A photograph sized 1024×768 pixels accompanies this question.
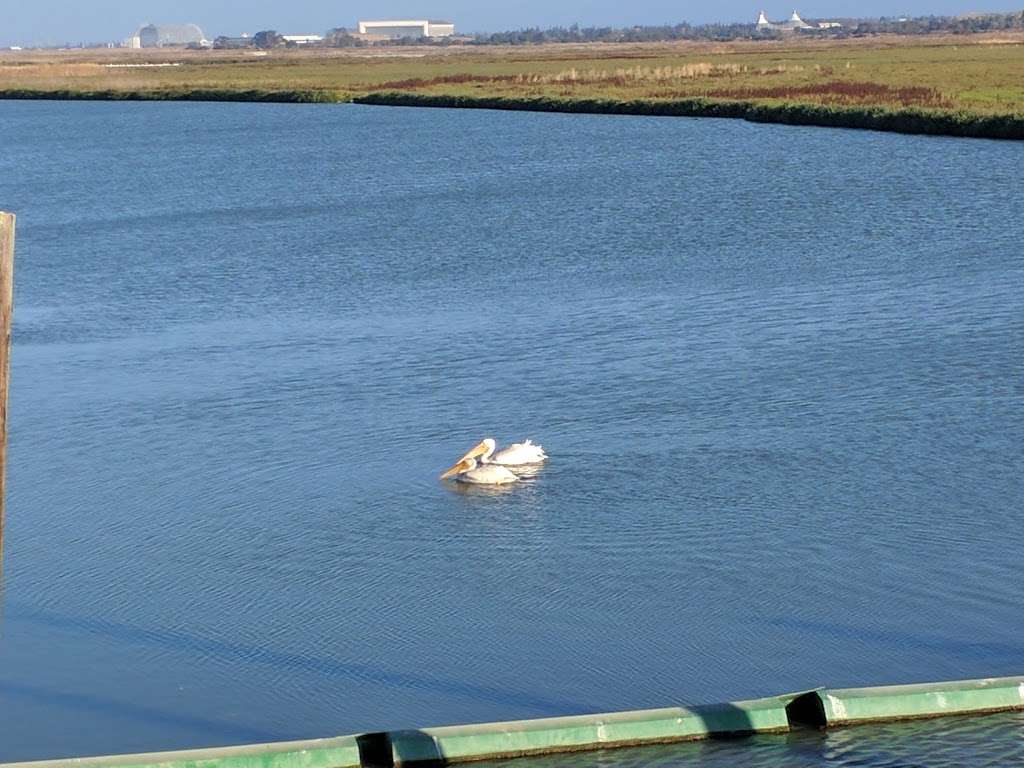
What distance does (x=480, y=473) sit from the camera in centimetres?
1150

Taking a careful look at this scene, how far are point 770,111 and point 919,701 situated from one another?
129ft

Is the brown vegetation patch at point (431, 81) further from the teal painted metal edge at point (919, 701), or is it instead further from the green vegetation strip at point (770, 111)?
the teal painted metal edge at point (919, 701)

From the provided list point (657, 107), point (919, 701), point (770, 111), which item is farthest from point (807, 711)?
point (657, 107)

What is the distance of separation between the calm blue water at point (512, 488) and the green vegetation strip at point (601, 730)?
74cm

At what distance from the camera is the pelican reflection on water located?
11.5 meters

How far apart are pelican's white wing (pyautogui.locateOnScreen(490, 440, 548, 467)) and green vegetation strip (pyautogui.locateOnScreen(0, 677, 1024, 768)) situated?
4.16 m

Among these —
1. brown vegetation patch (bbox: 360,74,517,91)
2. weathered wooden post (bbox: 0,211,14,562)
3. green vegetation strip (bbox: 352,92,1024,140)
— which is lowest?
brown vegetation patch (bbox: 360,74,517,91)

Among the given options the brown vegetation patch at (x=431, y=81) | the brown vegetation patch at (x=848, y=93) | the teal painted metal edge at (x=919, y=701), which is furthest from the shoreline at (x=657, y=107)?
the teal painted metal edge at (x=919, y=701)

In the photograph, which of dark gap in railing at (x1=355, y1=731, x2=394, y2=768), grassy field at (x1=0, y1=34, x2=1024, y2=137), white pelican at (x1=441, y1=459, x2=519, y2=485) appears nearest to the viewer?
dark gap in railing at (x1=355, y1=731, x2=394, y2=768)

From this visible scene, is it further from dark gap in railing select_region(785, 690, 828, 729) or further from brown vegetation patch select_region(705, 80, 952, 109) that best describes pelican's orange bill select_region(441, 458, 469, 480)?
brown vegetation patch select_region(705, 80, 952, 109)

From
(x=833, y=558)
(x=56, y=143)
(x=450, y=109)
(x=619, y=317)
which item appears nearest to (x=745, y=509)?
(x=833, y=558)

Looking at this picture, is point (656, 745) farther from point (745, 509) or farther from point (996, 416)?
point (996, 416)

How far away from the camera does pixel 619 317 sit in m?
17.7

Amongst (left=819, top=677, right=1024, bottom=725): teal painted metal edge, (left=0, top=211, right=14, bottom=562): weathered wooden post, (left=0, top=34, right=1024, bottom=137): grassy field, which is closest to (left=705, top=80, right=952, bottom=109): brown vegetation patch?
(left=0, top=34, right=1024, bottom=137): grassy field
